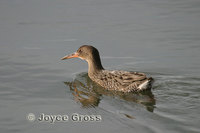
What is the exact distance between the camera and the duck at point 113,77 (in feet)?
30.5

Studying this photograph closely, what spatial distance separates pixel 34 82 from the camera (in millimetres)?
10195

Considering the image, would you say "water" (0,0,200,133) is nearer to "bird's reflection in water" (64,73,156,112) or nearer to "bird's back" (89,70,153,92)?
"bird's reflection in water" (64,73,156,112)

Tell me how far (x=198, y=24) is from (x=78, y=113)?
24.9ft

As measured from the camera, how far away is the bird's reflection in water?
345 inches

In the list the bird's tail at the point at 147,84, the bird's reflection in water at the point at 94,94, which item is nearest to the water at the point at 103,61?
the bird's reflection in water at the point at 94,94

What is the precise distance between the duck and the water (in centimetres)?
20

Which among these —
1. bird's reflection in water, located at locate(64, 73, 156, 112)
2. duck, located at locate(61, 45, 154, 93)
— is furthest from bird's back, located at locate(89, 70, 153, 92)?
bird's reflection in water, located at locate(64, 73, 156, 112)

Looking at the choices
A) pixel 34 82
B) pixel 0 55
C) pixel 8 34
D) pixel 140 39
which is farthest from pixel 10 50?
pixel 140 39

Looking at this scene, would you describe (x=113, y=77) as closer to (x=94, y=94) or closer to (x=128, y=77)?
(x=128, y=77)

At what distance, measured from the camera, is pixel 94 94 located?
31.1 feet

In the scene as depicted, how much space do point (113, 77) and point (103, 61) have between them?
6.93 feet

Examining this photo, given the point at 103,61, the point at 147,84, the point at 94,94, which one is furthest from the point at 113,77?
the point at 103,61

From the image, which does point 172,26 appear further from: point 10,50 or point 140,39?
point 10,50

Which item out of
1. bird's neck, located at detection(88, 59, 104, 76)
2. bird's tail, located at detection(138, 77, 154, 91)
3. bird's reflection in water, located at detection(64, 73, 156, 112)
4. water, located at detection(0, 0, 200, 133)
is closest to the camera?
water, located at detection(0, 0, 200, 133)
